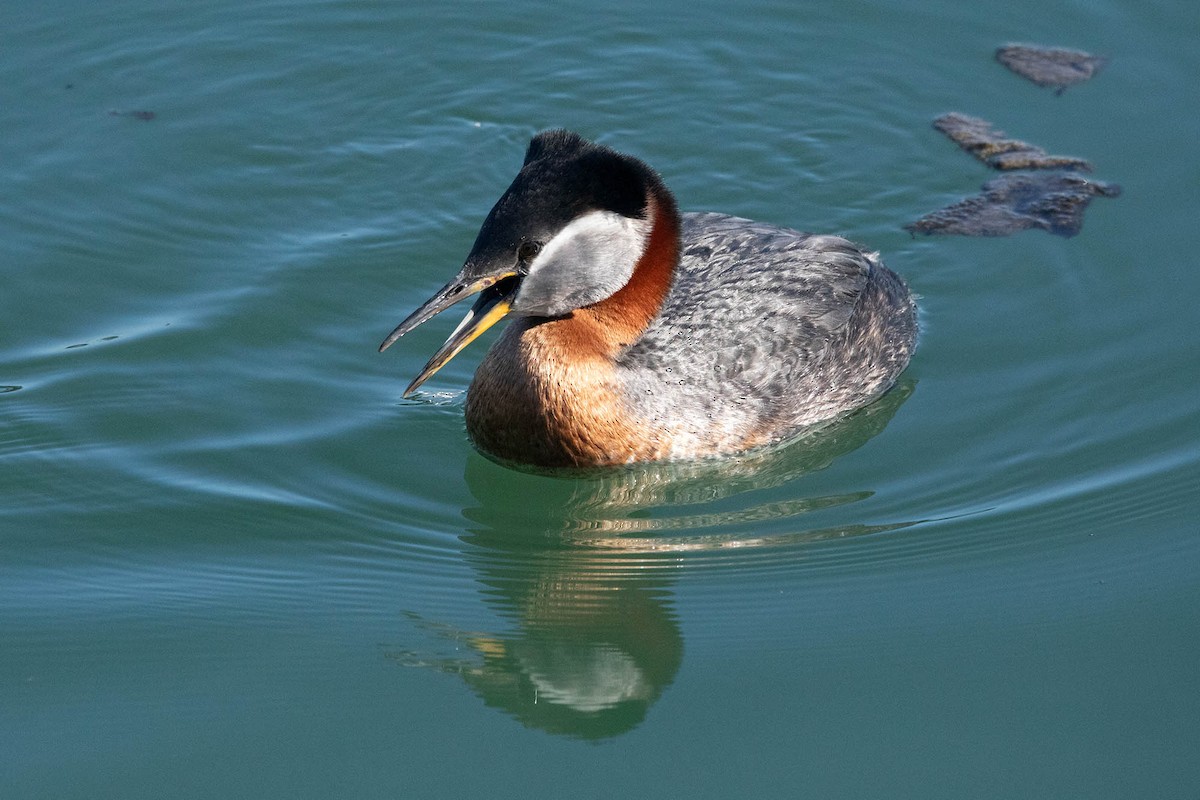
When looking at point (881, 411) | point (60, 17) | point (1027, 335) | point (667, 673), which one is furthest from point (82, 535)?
point (60, 17)

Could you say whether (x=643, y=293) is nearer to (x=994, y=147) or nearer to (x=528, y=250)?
(x=528, y=250)

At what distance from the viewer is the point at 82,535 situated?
8969 millimetres

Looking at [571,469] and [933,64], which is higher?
[933,64]

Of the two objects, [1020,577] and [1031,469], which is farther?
[1031,469]

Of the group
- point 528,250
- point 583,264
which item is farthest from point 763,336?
point 528,250

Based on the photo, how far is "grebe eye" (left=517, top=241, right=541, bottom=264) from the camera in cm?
898

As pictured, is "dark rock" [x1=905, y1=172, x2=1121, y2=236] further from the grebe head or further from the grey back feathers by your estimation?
the grebe head

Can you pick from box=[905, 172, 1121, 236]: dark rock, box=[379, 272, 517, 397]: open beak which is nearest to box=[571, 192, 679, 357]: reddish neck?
box=[379, 272, 517, 397]: open beak

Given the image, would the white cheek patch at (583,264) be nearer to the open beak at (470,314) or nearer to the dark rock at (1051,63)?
the open beak at (470,314)

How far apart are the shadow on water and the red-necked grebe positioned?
0.60 ft

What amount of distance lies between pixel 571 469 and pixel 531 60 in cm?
581

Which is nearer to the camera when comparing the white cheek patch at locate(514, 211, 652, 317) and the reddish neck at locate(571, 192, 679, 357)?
the white cheek patch at locate(514, 211, 652, 317)

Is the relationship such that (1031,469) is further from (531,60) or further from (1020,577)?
(531,60)

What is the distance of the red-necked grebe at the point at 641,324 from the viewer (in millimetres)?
9039
